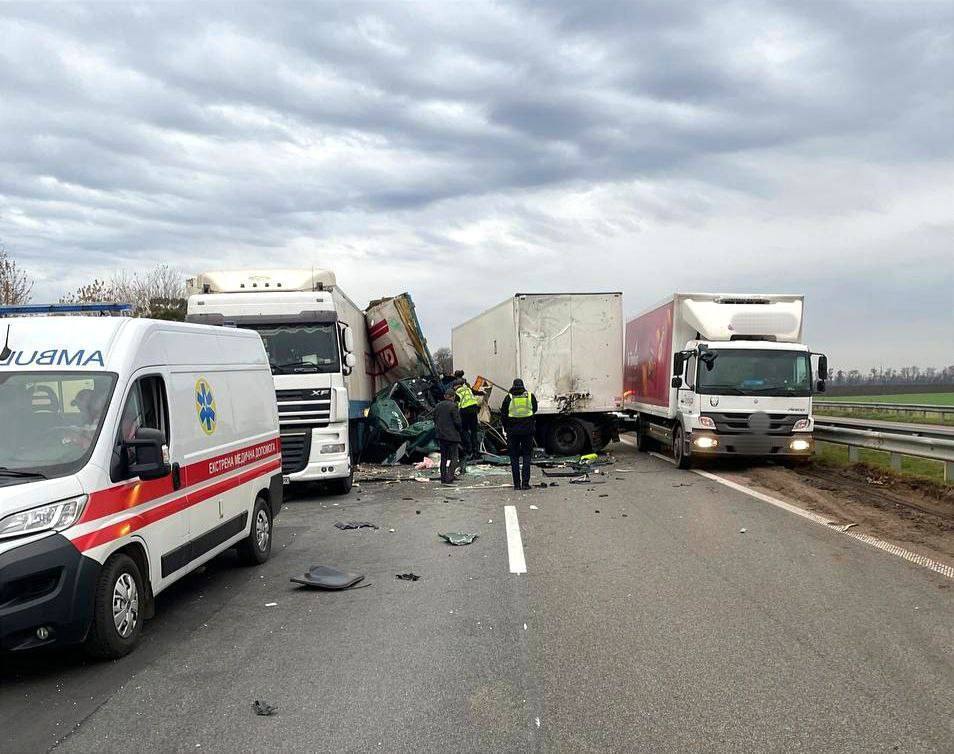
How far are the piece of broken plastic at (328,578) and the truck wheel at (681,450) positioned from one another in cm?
980

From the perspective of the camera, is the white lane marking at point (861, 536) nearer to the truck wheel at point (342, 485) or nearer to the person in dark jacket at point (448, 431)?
the person in dark jacket at point (448, 431)

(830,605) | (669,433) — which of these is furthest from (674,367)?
(830,605)

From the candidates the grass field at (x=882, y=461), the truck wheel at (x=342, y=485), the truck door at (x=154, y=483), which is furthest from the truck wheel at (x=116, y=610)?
the grass field at (x=882, y=461)

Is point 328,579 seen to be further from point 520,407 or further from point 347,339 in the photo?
point 520,407

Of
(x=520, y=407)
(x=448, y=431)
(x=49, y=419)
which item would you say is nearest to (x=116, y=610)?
(x=49, y=419)

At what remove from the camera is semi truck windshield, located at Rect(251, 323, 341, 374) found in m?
13.1

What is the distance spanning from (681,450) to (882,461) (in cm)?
364

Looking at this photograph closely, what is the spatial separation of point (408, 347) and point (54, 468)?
525 inches

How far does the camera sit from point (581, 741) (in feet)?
12.9

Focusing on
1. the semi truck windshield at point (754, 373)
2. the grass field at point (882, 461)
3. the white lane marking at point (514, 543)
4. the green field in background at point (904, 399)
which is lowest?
the white lane marking at point (514, 543)

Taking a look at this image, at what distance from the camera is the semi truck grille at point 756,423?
1524cm

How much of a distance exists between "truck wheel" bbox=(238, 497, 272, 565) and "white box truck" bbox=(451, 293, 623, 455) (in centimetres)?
1005

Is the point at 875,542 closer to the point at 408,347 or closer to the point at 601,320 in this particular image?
the point at 601,320

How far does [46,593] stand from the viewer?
484cm
